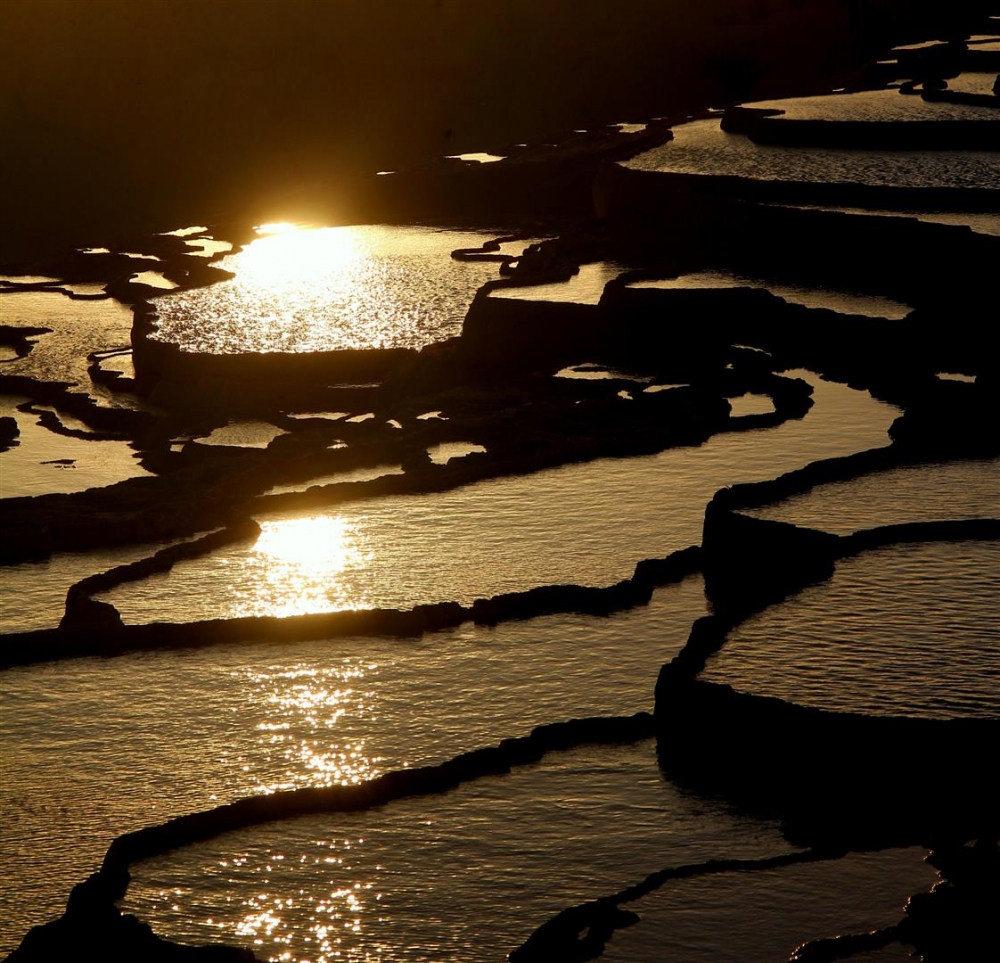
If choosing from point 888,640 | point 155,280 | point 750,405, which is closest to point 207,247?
point 155,280

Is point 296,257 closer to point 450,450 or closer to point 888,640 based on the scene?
point 450,450

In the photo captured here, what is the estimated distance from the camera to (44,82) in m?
17.2

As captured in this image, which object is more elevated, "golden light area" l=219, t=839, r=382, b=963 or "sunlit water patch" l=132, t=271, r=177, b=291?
"sunlit water patch" l=132, t=271, r=177, b=291

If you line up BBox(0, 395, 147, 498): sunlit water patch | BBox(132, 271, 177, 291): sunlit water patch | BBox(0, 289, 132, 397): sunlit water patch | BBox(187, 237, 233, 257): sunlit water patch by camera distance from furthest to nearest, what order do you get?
BBox(187, 237, 233, 257): sunlit water patch < BBox(132, 271, 177, 291): sunlit water patch < BBox(0, 289, 132, 397): sunlit water patch < BBox(0, 395, 147, 498): sunlit water patch

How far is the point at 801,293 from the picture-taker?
6266mm

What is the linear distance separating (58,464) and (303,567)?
179 centimetres

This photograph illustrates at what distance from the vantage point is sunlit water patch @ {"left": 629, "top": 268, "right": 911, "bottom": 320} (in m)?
5.84

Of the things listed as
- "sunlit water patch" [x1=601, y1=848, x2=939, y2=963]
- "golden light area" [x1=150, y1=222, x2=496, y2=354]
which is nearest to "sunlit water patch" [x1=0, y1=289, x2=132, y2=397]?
"golden light area" [x1=150, y1=222, x2=496, y2=354]

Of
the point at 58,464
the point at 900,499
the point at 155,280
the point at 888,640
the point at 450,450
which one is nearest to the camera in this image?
the point at 888,640

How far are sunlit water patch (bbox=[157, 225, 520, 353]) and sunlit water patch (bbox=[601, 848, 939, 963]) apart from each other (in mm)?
4194

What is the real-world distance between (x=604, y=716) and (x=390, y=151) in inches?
620

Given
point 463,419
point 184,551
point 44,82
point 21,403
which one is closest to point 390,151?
point 44,82

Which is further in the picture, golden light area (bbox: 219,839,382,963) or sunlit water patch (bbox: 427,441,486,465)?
sunlit water patch (bbox: 427,441,486,465)

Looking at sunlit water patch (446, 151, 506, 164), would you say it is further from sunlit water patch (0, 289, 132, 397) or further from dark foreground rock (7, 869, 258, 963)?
dark foreground rock (7, 869, 258, 963)
